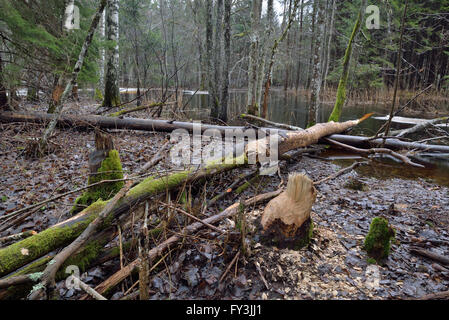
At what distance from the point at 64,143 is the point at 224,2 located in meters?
9.70

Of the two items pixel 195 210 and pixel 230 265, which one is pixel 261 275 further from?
pixel 195 210

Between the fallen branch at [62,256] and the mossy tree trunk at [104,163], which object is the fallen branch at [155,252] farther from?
the mossy tree trunk at [104,163]

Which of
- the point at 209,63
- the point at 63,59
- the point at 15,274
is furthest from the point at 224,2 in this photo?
the point at 15,274

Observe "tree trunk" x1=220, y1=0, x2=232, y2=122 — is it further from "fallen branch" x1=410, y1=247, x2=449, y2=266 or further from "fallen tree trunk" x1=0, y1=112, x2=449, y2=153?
"fallen branch" x1=410, y1=247, x2=449, y2=266

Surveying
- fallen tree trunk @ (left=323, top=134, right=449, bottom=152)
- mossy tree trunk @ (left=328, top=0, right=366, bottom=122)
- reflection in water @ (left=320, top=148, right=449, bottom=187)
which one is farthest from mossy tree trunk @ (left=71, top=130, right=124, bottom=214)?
mossy tree trunk @ (left=328, top=0, right=366, bottom=122)

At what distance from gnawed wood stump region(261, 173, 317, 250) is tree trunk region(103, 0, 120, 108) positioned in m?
8.99

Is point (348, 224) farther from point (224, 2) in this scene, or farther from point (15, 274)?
point (224, 2)

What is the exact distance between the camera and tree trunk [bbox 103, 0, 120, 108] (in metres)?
9.28

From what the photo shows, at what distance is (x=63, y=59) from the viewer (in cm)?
610

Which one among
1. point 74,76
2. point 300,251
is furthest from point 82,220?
point 74,76

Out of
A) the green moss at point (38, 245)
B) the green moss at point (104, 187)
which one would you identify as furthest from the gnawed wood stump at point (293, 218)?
the green moss at point (104, 187)

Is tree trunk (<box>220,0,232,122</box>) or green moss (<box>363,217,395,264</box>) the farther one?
tree trunk (<box>220,0,232,122</box>)

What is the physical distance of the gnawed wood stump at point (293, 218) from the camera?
275 centimetres
